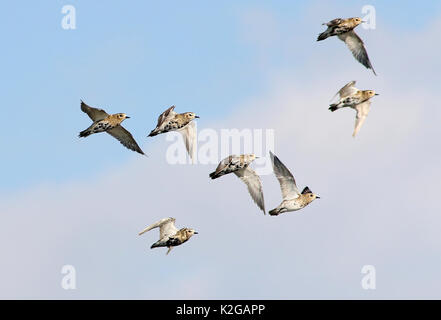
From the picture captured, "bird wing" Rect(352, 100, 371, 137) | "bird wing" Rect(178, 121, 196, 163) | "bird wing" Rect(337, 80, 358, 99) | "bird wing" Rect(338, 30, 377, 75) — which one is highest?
"bird wing" Rect(338, 30, 377, 75)

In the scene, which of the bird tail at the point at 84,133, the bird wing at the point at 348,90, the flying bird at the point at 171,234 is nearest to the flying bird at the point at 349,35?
the bird wing at the point at 348,90

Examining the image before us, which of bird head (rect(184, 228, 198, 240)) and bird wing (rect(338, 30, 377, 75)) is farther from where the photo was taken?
bird wing (rect(338, 30, 377, 75))

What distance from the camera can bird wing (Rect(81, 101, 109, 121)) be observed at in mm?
61031

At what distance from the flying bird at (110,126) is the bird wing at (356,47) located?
40.9 feet

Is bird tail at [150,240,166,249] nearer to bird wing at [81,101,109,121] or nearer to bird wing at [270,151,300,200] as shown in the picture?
bird wing at [270,151,300,200]

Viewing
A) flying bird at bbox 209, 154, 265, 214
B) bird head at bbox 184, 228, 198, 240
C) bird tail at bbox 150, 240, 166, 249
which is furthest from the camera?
flying bird at bbox 209, 154, 265, 214

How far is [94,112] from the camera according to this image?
6162 centimetres

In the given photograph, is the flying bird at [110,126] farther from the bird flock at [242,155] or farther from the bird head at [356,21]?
the bird head at [356,21]

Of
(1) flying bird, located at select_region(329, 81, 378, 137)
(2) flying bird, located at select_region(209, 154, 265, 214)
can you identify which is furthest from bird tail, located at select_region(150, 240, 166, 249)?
(1) flying bird, located at select_region(329, 81, 378, 137)

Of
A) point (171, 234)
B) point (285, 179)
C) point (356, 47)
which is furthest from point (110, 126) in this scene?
point (356, 47)

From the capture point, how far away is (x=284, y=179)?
6016 centimetres

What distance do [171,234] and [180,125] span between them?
5.76 metres
